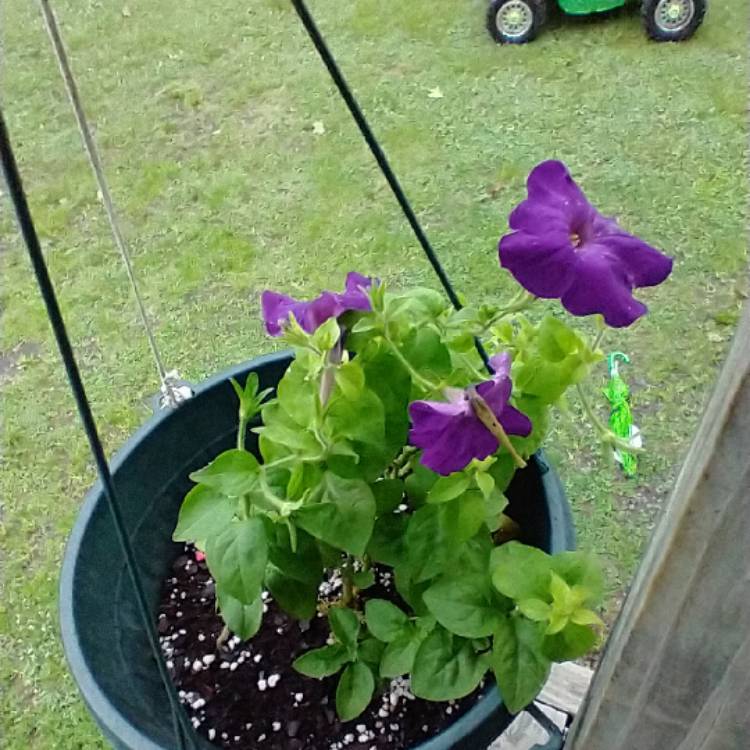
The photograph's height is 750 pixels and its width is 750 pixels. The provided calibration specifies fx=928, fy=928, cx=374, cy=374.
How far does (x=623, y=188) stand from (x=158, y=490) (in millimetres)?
1437

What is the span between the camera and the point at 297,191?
214 cm

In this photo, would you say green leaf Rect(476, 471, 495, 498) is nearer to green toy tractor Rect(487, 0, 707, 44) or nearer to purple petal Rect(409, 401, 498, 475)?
purple petal Rect(409, 401, 498, 475)

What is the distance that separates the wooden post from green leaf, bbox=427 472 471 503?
6.1 inches

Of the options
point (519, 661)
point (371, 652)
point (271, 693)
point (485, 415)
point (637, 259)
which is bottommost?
point (271, 693)

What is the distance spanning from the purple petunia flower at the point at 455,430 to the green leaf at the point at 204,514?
0.19 metres

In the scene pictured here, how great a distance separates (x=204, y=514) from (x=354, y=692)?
0.23 meters

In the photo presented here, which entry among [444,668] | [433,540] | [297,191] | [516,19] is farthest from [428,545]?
[516,19]

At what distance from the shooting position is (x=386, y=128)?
2.29 m

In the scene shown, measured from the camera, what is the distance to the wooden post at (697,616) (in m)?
0.52

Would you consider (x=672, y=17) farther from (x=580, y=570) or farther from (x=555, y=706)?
(x=580, y=570)

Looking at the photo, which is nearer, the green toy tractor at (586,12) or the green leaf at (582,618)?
the green leaf at (582,618)

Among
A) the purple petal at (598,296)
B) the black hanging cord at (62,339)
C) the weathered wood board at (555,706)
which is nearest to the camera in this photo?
the black hanging cord at (62,339)

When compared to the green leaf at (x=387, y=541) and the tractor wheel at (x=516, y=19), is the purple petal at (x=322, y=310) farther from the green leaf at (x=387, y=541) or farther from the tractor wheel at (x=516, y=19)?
the tractor wheel at (x=516, y=19)

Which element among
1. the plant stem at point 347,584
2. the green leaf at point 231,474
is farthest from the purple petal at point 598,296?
the plant stem at point 347,584
